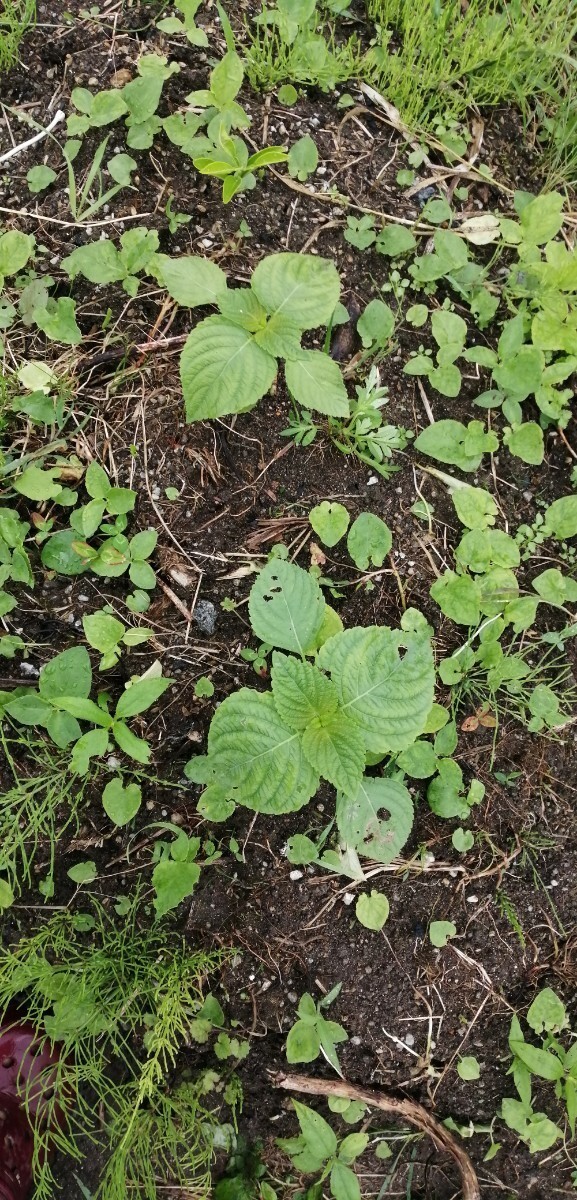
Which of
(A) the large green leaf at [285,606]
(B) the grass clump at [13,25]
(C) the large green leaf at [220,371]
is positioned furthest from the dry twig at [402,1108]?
(B) the grass clump at [13,25]

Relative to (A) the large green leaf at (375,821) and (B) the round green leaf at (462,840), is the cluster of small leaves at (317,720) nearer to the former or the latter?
(A) the large green leaf at (375,821)

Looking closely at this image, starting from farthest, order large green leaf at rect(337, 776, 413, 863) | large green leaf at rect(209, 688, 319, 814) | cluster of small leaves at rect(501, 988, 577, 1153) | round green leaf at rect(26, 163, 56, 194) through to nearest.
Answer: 1. round green leaf at rect(26, 163, 56, 194)
2. cluster of small leaves at rect(501, 988, 577, 1153)
3. large green leaf at rect(337, 776, 413, 863)
4. large green leaf at rect(209, 688, 319, 814)

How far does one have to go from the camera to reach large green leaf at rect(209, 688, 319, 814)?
1.74 metres

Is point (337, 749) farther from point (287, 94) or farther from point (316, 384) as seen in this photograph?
point (287, 94)

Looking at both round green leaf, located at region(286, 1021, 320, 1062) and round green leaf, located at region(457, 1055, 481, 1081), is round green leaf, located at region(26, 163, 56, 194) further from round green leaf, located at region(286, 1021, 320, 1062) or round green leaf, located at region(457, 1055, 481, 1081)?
round green leaf, located at region(457, 1055, 481, 1081)

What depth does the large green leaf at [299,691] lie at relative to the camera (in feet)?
5.79

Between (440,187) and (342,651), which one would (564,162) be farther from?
(342,651)

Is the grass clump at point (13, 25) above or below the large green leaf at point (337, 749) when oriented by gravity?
above

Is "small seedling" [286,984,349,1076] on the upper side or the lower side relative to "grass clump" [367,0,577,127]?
lower

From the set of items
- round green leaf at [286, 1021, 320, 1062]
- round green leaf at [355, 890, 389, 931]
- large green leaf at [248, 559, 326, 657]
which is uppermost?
large green leaf at [248, 559, 326, 657]

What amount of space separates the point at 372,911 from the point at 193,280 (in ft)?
5.27

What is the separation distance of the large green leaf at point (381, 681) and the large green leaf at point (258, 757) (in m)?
0.16

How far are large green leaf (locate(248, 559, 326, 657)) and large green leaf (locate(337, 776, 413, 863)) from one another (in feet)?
1.26

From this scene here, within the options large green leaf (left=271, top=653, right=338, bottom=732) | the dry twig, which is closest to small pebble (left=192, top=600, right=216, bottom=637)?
large green leaf (left=271, top=653, right=338, bottom=732)
